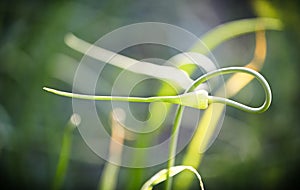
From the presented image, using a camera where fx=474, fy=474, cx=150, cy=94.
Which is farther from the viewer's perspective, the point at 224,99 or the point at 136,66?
the point at 136,66

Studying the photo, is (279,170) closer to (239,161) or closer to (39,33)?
(239,161)

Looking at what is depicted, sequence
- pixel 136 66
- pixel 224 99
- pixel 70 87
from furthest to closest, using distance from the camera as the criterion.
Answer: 1. pixel 70 87
2. pixel 136 66
3. pixel 224 99

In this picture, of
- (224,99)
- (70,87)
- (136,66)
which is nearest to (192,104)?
(224,99)

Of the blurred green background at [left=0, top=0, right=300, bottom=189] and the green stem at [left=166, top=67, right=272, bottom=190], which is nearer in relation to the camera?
the green stem at [left=166, top=67, right=272, bottom=190]

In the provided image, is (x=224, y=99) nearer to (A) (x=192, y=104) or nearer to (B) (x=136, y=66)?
(A) (x=192, y=104)

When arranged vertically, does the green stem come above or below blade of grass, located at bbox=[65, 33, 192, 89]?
below

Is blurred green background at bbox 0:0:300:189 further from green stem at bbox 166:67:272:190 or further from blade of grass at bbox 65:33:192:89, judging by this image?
green stem at bbox 166:67:272:190

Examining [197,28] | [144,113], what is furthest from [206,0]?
[144,113]

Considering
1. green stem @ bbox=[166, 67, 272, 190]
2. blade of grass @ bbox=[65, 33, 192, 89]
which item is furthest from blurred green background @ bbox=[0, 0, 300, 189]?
green stem @ bbox=[166, 67, 272, 190]
